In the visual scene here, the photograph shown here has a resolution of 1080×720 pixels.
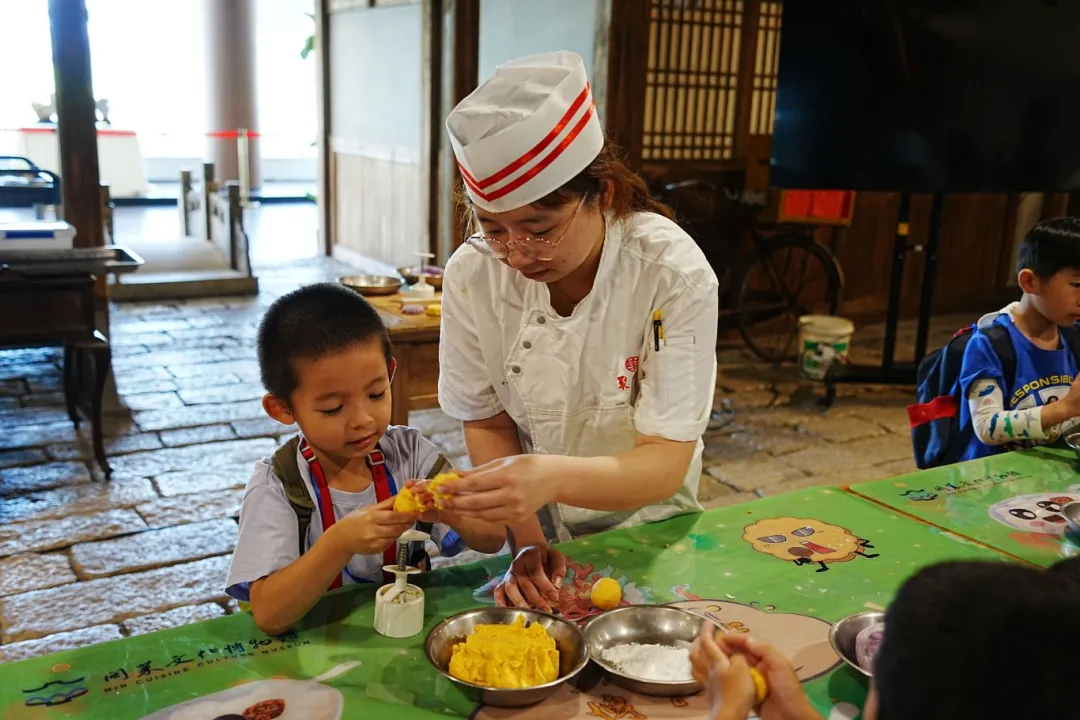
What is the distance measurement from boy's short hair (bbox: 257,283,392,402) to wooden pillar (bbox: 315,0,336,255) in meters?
9.14

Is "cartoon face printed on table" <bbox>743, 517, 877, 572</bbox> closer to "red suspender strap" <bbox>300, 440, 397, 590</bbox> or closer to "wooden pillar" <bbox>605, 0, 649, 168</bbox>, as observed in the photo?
"red suspender strap" <bbox>300, 440, 397, 590</bbox>

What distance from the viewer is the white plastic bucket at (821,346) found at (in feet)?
20.1

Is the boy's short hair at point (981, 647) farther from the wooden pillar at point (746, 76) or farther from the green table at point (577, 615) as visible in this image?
the wooden pillar at point (746, 76)

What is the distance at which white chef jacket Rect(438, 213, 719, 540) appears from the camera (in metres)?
1.86

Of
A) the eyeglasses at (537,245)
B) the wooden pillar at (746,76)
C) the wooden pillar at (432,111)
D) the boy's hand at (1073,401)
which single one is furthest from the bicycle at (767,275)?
the eyeglasses at (537,245)

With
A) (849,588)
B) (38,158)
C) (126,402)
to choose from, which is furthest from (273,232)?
(849,588)

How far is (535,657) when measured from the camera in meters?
1.43

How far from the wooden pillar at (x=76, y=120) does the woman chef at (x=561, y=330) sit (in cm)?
407

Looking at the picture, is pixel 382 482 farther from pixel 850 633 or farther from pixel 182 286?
pixel 182 286

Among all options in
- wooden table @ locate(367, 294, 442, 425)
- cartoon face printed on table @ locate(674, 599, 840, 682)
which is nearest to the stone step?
wooden table @ locate(367, 294, 442, 425)

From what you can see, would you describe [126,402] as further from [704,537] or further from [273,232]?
[273,232]

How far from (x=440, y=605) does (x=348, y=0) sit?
30.5 feet

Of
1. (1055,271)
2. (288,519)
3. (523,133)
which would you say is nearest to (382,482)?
(288,519)

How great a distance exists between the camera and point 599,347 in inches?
76.8
